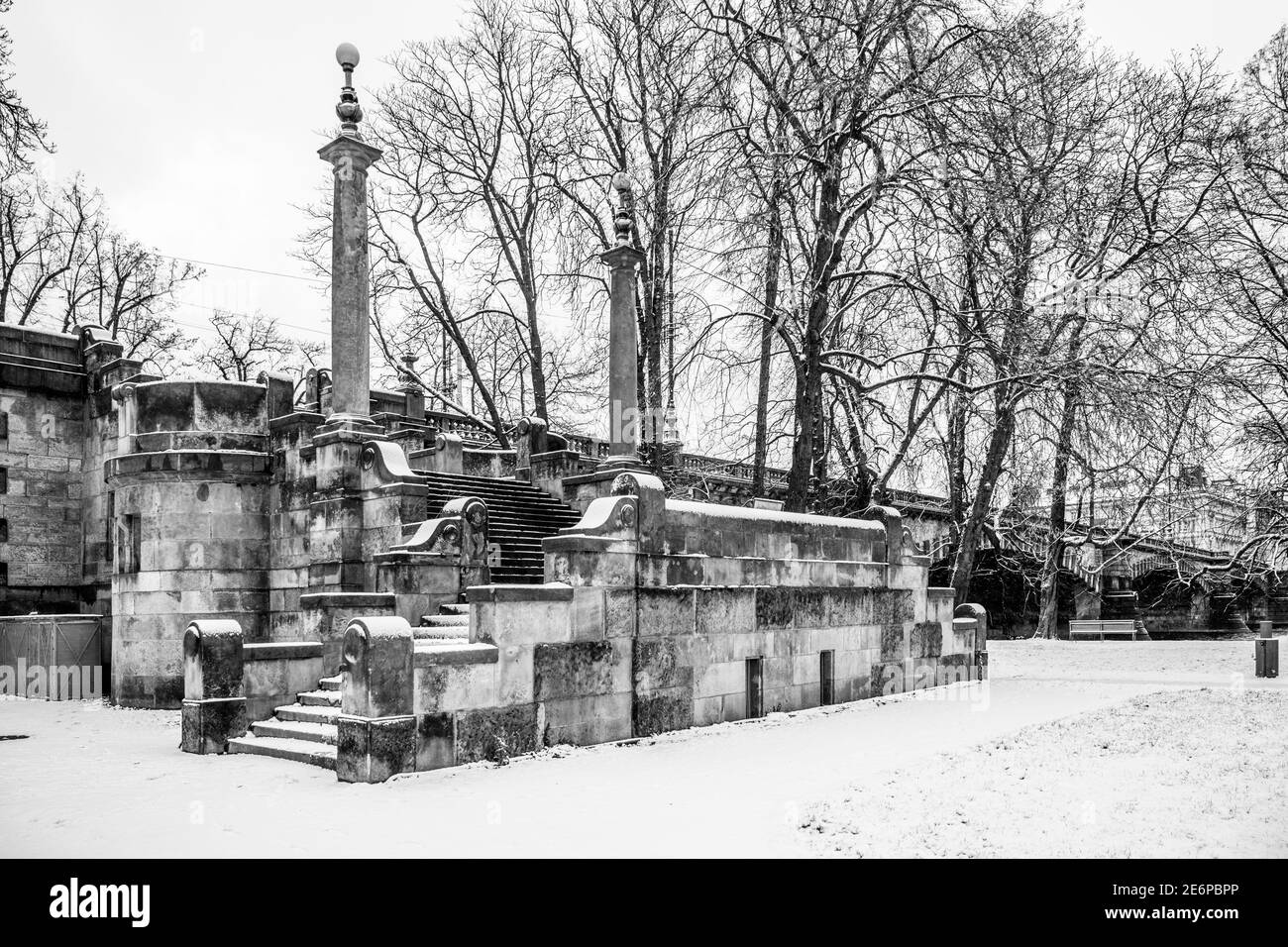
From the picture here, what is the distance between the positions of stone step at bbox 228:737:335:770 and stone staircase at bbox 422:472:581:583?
13.4ft

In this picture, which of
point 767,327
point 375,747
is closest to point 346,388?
point 375,747

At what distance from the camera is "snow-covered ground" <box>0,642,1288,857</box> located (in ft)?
21.8

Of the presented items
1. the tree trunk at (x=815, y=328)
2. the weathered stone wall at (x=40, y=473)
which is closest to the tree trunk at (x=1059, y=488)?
the tree trunk at (x=815, y=328)

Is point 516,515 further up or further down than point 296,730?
further up

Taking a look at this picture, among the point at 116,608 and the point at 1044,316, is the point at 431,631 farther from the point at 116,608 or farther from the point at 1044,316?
the point at 1044,316

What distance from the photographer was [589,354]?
27.5m

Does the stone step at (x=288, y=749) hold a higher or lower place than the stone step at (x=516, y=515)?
lower

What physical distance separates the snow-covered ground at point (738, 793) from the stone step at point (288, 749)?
18cm

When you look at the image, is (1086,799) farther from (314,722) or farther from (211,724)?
(211,724)

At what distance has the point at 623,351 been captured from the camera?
17.4 meters

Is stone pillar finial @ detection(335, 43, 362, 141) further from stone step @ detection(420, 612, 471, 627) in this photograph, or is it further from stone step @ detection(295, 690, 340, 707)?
stone step @ detection(295, 690, 340, 707)

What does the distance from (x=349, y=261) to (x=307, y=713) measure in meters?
Result: 7.19

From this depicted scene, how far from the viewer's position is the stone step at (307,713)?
1115 cm

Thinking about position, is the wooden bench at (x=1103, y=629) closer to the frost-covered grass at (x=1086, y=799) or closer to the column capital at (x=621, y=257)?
the column capital at (x=621, y=257)
